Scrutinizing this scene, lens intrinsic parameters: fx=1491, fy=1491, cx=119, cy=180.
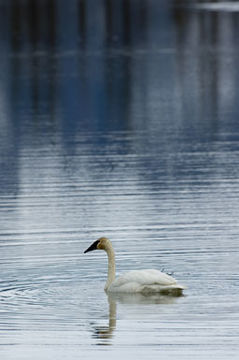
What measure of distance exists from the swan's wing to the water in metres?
0.18

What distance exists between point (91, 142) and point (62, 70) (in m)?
22.3

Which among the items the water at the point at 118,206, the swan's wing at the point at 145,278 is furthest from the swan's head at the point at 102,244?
the swan's wing at the point at 145,278

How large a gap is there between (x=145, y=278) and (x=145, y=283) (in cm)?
8

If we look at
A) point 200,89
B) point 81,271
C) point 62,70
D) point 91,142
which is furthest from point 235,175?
point 62,70

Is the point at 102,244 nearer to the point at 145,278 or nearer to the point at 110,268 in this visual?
the point at 110,268

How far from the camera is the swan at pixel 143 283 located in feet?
45.9

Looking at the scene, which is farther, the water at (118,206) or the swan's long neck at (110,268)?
the swan's long neck at (110,268)

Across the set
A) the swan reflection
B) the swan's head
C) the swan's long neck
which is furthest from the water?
the swan's head

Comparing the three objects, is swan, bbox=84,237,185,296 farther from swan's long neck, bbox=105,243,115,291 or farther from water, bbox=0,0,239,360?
water, bbox=0,0,239,360

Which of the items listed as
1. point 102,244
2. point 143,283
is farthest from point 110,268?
point 143,283

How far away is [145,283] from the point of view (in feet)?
46.5

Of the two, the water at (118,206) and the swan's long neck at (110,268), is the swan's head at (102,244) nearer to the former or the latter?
the swan's long neck at (110,268)

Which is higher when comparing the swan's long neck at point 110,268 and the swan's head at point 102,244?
the swan's head at point 102,244

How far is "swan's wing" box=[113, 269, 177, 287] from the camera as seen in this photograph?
14.0m
